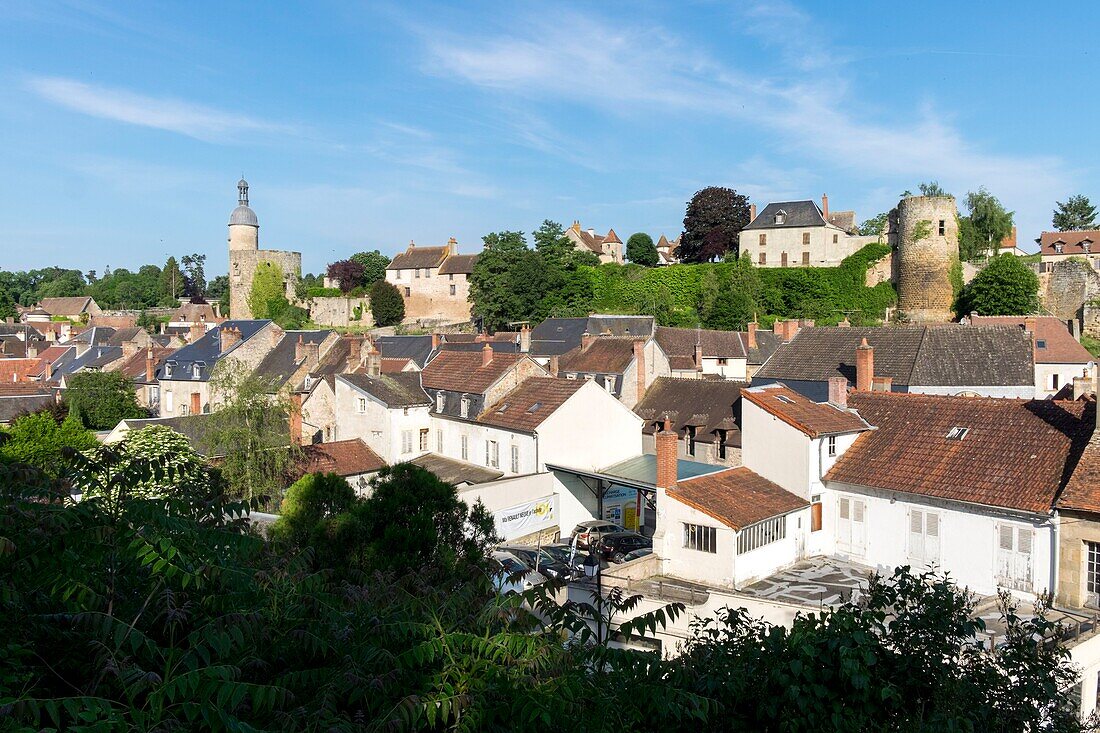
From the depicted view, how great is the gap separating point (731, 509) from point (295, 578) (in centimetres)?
1441

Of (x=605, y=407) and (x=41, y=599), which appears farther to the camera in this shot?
(x=605, y=407)

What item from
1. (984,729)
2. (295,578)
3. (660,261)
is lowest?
(984,729)

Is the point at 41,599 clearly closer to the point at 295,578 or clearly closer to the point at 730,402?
the point at 295,578

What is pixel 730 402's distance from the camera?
3066 cm

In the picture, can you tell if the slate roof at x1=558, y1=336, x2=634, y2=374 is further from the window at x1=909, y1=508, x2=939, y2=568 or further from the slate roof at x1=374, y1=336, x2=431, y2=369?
the window at x1=909, y1=508, x2=939, y2=568

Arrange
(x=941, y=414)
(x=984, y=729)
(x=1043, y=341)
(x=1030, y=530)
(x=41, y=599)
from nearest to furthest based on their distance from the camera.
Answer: (x=41, y=599) → (x=984, y=729) → (x=1030, y=530) → (x=941, y=414) → (x=1043, y=341)

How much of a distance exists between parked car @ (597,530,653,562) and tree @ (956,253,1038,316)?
39.3 metres

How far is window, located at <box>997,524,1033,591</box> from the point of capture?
1755 centimetres

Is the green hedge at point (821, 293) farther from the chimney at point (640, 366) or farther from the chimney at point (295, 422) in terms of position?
A: the chimney at point (295, 422)

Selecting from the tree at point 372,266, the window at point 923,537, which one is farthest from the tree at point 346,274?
the window at point 923,537

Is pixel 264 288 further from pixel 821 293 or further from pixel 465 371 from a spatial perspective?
pixel 465 371

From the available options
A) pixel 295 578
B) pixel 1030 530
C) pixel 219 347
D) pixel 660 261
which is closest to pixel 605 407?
pixel 1030 530

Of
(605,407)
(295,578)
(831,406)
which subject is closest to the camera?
(295,578)

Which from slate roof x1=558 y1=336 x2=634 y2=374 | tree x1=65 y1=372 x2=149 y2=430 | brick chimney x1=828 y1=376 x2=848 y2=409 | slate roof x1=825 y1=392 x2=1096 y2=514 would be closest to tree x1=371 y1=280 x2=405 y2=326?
tree x1=65 y1=372 x2=149 y2=430
